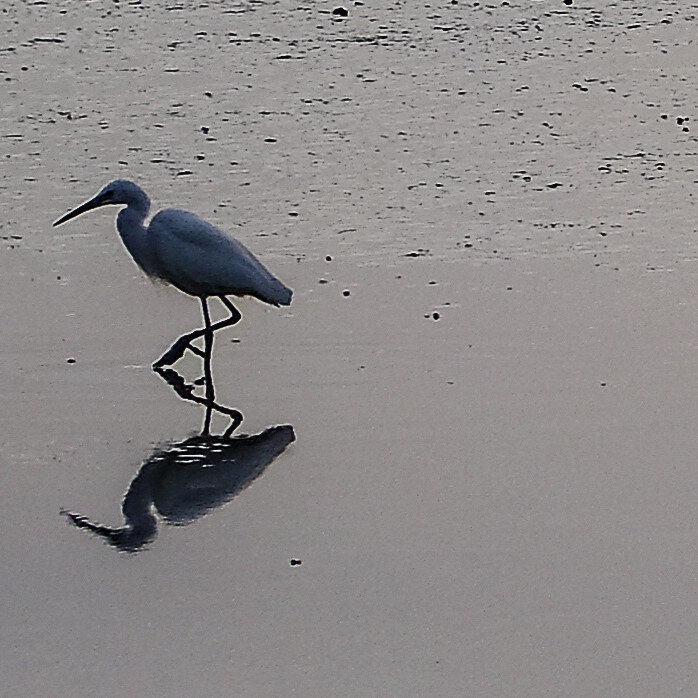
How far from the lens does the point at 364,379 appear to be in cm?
792

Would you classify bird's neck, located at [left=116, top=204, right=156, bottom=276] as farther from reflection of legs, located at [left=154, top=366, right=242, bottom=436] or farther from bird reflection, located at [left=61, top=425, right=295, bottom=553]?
bird reflection, located at [left=61, top=425, right=295, bottom=553]

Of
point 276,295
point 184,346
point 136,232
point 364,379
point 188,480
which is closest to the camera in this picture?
point 188,480

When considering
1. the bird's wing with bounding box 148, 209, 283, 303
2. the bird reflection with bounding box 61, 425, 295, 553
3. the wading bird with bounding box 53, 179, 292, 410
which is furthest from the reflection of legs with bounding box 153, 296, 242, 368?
the bird reflection with bounding box 61, 425, 295, 553

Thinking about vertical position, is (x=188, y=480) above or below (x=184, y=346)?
above

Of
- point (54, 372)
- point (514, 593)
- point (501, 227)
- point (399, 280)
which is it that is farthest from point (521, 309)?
point (514, 593)

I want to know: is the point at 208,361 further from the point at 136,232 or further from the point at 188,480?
the point at 188,480

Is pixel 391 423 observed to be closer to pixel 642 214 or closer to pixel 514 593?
pixel 514 593

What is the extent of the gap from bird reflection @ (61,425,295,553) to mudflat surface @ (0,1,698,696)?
2 centimetres

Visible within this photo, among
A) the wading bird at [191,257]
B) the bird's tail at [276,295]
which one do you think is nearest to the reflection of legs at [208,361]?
the wading bird at [191,257]

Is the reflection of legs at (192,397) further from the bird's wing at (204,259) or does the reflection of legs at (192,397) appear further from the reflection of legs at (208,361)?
→ the bird's wing at (204,259)

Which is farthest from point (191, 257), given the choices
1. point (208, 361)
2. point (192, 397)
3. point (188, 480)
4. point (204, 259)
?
point (188, 480)

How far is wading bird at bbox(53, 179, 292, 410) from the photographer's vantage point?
841 cm

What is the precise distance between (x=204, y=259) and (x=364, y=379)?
0.97 meters

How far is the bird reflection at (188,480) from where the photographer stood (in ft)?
21.4
